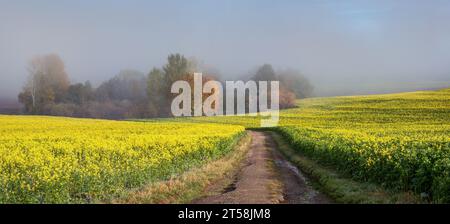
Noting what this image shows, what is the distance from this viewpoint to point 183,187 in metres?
19.2

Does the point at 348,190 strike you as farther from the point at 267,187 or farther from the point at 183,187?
the point at 183,187

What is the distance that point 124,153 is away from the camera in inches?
907

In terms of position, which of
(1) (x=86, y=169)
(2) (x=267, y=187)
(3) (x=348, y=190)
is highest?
(1) (x=86, y=169)

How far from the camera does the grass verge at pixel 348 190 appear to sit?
15852mm

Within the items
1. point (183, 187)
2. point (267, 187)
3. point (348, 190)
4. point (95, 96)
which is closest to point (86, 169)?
point (183, 187)

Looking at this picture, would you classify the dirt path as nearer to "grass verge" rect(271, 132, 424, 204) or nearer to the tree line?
"grass verge" rect(271, 132, 424, 204)

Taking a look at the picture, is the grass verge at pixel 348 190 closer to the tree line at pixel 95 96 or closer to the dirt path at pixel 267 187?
the dirt path at pixel 267 187

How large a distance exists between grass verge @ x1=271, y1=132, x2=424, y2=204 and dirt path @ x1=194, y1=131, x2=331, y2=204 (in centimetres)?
49

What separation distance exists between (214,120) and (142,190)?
69473 mm

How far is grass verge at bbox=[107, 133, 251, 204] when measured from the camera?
54.5ft

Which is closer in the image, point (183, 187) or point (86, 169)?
point (86, 169)

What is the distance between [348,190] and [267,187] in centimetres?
332

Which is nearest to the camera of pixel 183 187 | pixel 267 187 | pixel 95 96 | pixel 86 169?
pixel 86 169
